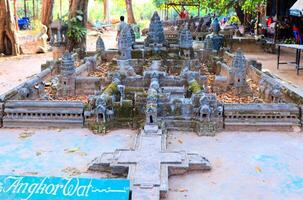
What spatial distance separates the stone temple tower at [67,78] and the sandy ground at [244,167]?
467 cm

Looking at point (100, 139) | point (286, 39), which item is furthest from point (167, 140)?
point (286, 39)

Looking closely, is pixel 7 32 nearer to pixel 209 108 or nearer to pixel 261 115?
pixel 209 108

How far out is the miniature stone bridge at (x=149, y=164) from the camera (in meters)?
5.83

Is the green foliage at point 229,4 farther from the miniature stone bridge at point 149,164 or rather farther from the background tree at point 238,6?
the miniature stone bridge at point 149,164

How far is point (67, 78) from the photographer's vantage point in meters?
12.0

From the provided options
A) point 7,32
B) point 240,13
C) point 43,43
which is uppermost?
point 240,13

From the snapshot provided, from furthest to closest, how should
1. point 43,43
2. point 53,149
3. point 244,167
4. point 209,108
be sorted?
point 43,43
point 209,108
point 53,149
point 244,167

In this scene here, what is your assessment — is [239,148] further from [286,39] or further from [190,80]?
[286,39]

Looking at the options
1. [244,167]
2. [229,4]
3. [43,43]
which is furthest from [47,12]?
[244,167]

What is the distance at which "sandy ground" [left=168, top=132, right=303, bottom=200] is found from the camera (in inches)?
237

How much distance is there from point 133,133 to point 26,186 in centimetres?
320

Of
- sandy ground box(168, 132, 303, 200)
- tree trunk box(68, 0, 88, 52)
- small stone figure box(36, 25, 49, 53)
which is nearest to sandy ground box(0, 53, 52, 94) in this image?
small stone figure box(36, 25, 49, 53)

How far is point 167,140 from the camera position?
26.9 feet

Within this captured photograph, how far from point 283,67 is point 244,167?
11.7 meters
